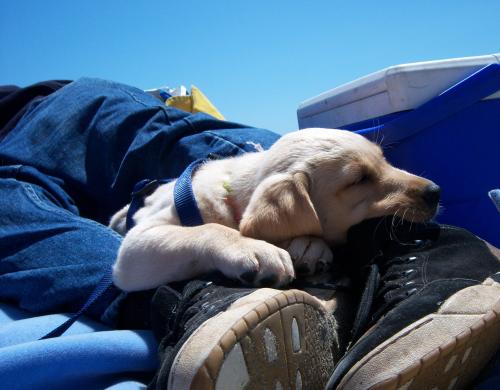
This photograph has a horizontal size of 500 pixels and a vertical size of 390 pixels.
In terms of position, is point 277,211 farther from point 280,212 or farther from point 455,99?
point 455,99

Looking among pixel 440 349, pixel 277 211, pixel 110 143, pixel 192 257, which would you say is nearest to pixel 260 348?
pixel 440 349

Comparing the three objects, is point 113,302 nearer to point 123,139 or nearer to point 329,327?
point 329,327

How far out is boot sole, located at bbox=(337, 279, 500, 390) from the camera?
125 cm

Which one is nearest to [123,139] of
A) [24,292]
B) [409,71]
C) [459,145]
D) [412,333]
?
[24,292]

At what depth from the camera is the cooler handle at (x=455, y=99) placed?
2.66 meters

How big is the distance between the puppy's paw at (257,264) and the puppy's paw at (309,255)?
0.14 metres

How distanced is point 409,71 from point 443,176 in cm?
59

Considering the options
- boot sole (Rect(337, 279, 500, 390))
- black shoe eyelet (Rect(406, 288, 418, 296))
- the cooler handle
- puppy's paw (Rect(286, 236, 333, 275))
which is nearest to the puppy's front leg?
puppy's paw (Rect(286, 236, 333, 275))

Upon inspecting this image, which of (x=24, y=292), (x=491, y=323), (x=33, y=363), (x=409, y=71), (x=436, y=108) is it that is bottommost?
(x=24, y=292)

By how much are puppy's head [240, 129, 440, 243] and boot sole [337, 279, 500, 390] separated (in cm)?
76

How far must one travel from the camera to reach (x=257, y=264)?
183 centimetres

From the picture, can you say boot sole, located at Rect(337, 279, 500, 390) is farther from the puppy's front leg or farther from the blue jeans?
the blue jeans

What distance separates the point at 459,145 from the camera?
2748 millimetres

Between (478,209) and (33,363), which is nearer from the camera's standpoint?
(33,363)
